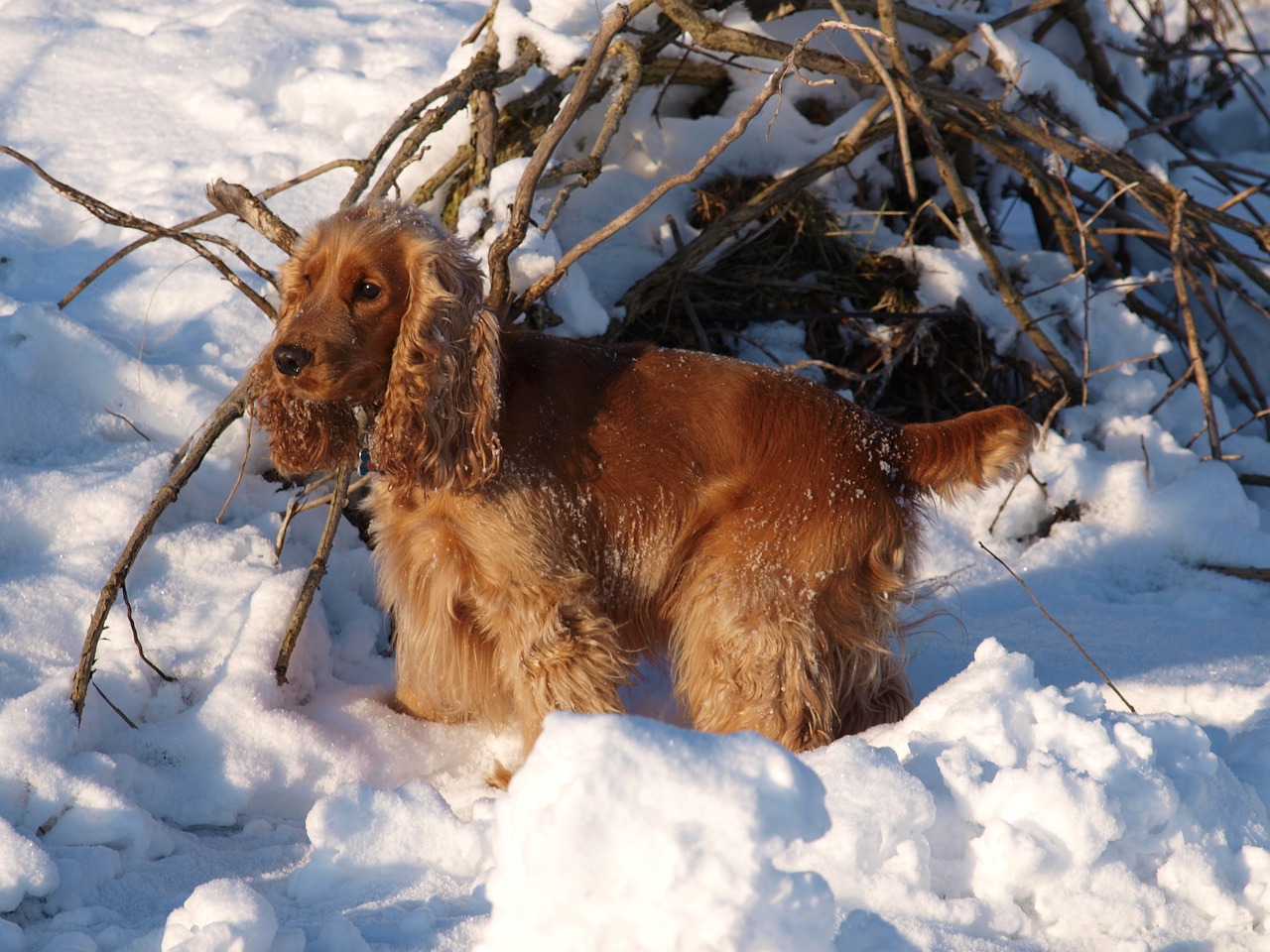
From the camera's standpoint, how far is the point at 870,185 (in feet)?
15.6

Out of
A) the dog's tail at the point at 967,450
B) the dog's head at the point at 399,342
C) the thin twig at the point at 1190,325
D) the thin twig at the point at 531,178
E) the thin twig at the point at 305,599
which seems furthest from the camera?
the thin twig at the point at 1190,325

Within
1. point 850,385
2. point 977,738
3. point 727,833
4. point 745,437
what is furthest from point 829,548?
point 850,385

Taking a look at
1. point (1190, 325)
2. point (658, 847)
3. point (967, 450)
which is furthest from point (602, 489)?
point (1190, 325)

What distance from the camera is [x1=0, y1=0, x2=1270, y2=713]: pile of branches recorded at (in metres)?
3.90

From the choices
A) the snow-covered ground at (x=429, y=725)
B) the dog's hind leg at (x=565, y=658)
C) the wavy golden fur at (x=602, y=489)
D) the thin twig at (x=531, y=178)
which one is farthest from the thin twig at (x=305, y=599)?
the thin twig at (x=531, y=178)

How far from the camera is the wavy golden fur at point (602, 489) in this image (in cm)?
270

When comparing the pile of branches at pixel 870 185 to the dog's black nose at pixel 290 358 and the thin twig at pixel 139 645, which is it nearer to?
the dog's black nose at pixel 290 358

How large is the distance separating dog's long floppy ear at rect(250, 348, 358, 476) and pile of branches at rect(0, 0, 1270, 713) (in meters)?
0.79

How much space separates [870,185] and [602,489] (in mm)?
2527

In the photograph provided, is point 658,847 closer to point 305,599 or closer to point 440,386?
point 440,386

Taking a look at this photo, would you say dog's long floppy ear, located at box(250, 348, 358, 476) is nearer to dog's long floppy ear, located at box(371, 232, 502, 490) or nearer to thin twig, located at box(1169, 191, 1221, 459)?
dog's long floppy ear, located at box(371, 232, 502, 490)

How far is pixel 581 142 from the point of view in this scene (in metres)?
4.34

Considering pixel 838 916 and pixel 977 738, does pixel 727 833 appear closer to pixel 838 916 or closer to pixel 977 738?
pixel 838 916

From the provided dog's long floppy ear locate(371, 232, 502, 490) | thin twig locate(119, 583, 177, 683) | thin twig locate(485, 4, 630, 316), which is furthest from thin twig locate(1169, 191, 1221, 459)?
thin twig locate(119, 583, 177, 683)
